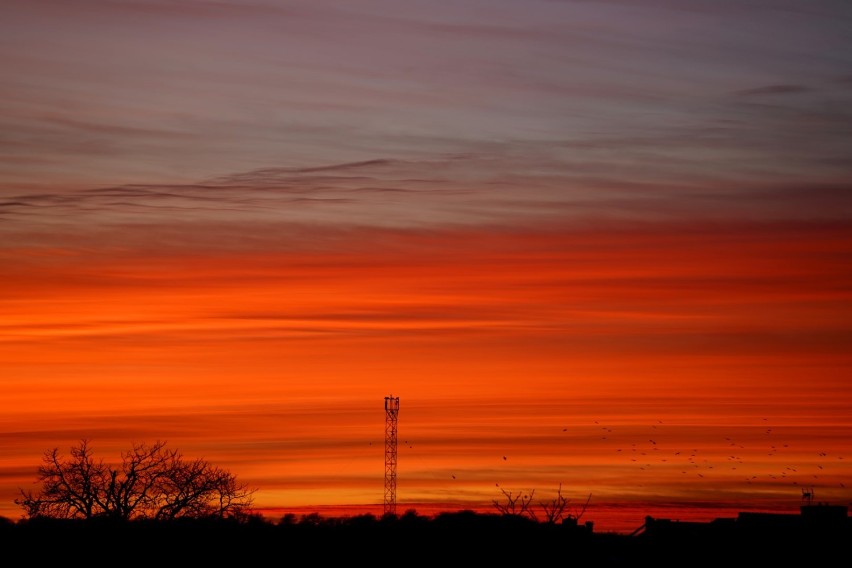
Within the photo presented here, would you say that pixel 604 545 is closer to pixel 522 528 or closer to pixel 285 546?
pixel 522 528

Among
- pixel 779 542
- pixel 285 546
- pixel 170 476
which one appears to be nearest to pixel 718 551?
pixel 779 542

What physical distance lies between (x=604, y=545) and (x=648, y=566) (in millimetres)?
11144

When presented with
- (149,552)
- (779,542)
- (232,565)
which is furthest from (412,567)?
(779,542)

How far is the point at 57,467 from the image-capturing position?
6350cm

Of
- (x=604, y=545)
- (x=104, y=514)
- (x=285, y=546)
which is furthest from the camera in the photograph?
(x=604, y=545)

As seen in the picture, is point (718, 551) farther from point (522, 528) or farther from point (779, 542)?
point (522, 528)

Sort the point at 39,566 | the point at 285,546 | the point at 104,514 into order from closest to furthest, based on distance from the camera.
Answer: the point at 39,566 < the point at 104,514 < the point at 285,546

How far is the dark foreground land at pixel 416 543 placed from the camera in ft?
201

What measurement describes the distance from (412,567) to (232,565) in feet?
30.7

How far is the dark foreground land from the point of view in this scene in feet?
201

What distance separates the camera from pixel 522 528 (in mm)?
77312

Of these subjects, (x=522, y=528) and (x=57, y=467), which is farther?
(x=522, y=528)

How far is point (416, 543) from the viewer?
72.5 m

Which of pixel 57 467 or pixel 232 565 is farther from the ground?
pixel 57 467
